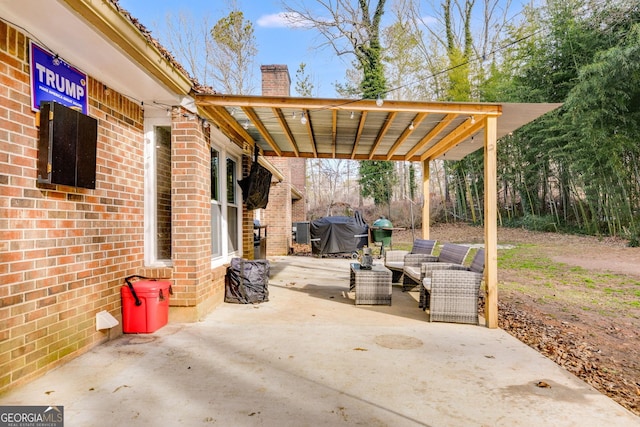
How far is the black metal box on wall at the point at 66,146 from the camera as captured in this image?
2551 mm

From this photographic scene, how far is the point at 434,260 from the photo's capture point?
5.74 m

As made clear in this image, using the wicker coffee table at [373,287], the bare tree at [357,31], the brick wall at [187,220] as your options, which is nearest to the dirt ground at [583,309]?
the wicker coffee table at [373,287]

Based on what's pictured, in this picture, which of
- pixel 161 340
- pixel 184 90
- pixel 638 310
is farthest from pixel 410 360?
pixel 638 310

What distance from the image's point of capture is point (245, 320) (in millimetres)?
4164

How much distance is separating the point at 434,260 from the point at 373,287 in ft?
4.50

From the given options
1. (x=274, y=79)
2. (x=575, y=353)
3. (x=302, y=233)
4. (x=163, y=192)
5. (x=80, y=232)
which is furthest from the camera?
(x=302, y=233)

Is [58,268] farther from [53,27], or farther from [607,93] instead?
[607,93]

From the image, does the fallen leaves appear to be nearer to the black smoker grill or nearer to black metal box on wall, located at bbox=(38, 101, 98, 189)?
black metal box on wall, located at bbox=(38, 101, 98, 189)

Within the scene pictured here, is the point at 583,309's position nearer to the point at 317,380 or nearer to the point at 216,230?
the point at 317,380

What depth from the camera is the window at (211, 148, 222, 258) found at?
4996 millimetres

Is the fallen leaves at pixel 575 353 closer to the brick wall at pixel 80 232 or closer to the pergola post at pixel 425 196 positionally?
the pergola post at pixel 425 196

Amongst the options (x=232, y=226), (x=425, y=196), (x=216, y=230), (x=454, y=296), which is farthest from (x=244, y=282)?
(x=425, y=196)

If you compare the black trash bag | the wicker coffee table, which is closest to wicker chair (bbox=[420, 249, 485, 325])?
the wicker coffee table

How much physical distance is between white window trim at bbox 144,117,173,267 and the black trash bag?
1028mm
